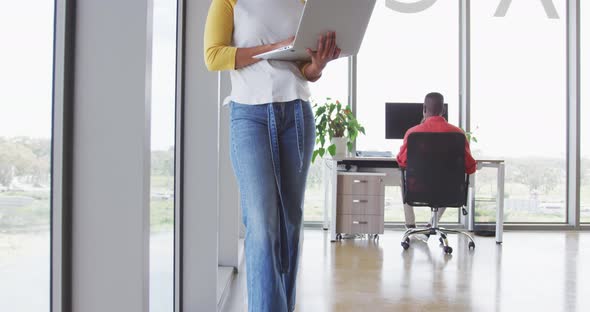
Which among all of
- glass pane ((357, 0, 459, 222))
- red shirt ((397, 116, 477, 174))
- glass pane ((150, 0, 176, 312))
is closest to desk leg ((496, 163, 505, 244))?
red shirt ((397, 116, 477, 174))

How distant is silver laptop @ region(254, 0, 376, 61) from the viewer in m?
1.42

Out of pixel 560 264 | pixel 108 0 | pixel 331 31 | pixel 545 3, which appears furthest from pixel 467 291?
pixel 545 3

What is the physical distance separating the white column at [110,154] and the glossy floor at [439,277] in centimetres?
143

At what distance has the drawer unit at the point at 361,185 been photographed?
4.58 m

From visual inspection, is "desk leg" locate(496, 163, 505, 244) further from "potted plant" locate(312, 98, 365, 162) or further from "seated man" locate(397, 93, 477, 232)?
"potted plant" locate(312, 98, 365, 162)

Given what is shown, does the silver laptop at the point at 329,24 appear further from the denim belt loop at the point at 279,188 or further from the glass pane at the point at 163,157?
the glass pane at the point at 163,157

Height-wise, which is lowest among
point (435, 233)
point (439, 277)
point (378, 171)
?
point (439, 277)

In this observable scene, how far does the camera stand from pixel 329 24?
1.50m

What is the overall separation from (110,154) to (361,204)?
365cm

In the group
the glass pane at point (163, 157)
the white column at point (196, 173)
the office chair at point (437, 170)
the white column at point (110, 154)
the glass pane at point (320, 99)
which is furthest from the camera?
the glass pane at point (320, 99)

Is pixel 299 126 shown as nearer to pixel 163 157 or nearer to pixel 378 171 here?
pixel 163 157

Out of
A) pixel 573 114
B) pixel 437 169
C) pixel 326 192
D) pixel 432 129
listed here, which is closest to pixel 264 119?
pixel 437 169

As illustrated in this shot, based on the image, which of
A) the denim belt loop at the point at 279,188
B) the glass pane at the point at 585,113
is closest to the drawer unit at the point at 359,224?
the glass pane at the point at 585,113

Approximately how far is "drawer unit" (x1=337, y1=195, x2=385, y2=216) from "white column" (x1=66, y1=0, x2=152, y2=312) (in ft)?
11.7
